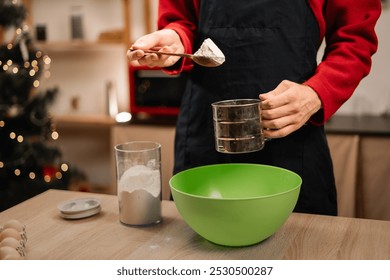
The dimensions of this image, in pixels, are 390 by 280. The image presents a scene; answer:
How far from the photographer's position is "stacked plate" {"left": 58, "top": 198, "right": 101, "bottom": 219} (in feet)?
3.61

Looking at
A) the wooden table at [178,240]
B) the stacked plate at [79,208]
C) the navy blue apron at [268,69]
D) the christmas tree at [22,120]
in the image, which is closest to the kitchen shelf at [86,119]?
the christmas tree at [22,120]

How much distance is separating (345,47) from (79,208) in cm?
72

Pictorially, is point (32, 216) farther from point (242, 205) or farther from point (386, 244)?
point (386, 244)

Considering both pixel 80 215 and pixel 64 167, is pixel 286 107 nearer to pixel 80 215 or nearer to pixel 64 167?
pixel 80 215

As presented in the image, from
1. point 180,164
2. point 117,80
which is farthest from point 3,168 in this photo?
point 180,164

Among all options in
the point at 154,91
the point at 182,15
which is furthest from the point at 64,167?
the point at 182,15

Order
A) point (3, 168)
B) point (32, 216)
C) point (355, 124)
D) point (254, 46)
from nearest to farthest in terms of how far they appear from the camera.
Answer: point (32, 216), point (254, 46), point (355, 124), point (3, 168)

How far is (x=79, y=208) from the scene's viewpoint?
1129mm

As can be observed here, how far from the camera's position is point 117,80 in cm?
356

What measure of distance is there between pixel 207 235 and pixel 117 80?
2.75 metres

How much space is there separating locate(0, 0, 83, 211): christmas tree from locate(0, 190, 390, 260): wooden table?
195 cm

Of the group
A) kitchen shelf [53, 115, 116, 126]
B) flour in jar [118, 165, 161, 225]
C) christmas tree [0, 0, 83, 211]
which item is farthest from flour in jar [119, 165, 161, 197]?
kitchen shelf [53, 115, 116, 126]

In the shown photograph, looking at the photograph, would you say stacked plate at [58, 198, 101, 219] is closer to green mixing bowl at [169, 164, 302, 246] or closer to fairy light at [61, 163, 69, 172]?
green mixing bowl at [169, 164, 302, 246]
